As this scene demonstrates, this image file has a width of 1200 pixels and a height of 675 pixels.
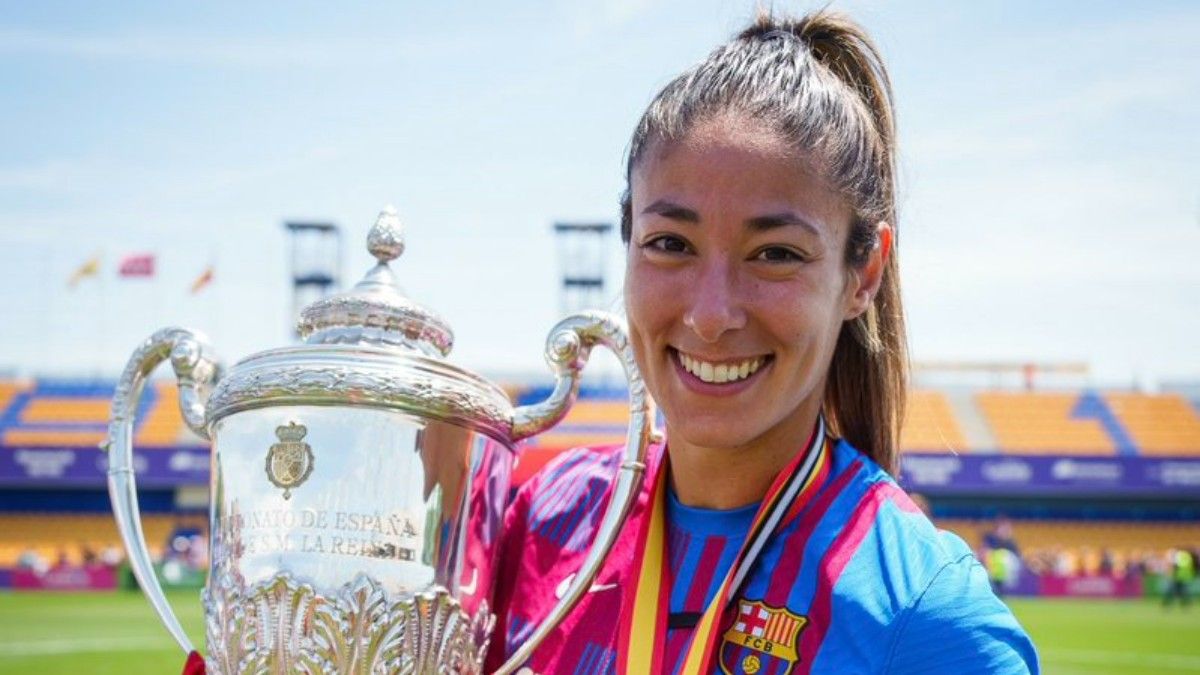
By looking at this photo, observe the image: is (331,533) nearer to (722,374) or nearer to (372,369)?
(372,369)

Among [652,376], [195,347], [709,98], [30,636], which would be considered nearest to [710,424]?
[652,376]

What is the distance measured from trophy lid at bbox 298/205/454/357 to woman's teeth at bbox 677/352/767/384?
374 mm

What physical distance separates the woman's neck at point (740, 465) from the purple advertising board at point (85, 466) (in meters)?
24.8

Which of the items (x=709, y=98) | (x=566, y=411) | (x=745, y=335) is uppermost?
(x=709, y=98)

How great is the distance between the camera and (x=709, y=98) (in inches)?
57.0

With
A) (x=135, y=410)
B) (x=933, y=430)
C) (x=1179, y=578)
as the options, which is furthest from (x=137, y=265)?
(x=135, y=410)

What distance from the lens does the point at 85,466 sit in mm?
25484

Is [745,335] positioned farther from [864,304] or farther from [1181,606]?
[1181,606]

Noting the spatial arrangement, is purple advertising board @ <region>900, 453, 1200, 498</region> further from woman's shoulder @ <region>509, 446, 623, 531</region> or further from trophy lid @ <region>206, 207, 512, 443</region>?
trophy lid @ <region>206, 207, 512, 443</region>

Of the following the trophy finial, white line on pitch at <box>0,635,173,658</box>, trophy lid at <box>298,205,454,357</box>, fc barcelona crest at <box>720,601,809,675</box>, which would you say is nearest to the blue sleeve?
fc barcelona crest at <box>720,601,809,675</box>

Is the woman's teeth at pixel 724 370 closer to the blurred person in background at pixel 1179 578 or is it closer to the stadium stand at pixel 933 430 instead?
the blurred person in background at pixel 1179 578

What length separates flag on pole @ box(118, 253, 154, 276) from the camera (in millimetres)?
29234

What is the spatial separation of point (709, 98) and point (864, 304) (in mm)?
304

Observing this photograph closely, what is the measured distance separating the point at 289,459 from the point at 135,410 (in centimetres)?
39
